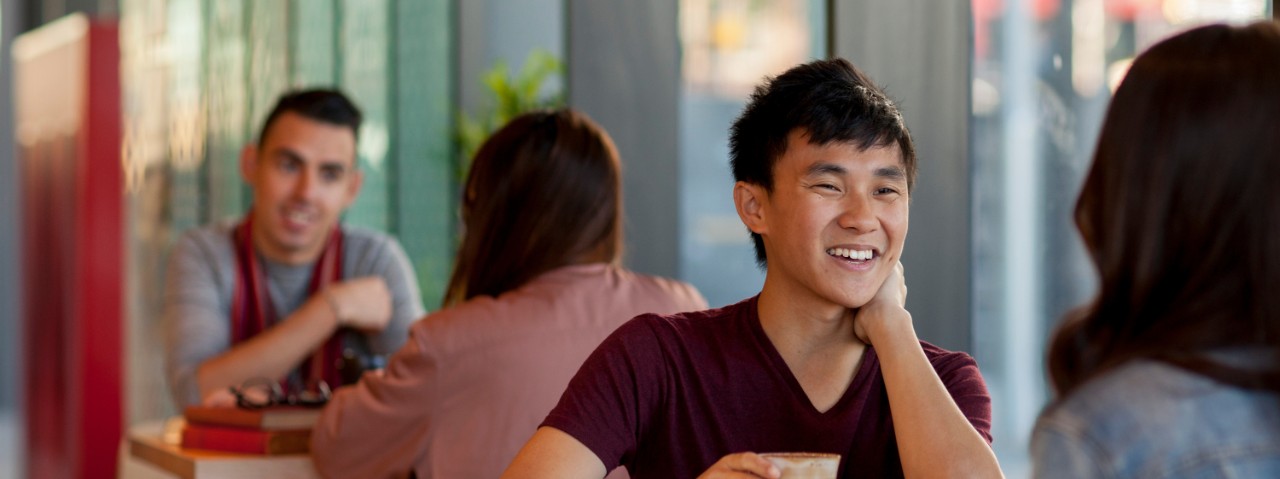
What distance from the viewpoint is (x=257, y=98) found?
20.7ft

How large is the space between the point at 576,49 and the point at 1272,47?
2.11 m

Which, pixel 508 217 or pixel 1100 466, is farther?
pixel 508 217

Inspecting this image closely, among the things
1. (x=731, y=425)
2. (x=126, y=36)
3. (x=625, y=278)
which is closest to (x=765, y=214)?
(x=731, y=425)

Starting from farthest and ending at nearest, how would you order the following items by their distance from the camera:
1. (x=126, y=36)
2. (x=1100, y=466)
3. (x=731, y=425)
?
(x=126, y=36)
(x=731, y=425)
(x=1100, y=466)

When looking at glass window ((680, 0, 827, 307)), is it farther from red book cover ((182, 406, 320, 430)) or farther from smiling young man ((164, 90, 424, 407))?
red book cover ((182, 406, 320, 430))

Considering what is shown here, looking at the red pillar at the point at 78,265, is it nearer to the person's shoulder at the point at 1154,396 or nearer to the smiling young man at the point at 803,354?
the smiling young man at the point at 803,354

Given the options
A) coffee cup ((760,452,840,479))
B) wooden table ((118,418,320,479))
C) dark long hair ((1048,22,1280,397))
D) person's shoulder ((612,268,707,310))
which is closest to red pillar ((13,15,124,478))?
wooden table ((118,418,320,479))

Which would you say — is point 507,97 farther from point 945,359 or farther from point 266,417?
point 945,359

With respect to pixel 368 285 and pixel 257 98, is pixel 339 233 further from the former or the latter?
pixel 257 98

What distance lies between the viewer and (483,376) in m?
2.33

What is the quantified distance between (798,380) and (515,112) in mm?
3313

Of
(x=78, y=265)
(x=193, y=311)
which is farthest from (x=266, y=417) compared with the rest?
(x=78, y=265)

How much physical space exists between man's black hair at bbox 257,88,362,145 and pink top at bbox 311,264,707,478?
4.04 ft

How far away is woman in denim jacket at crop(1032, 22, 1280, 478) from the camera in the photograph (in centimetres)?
102
